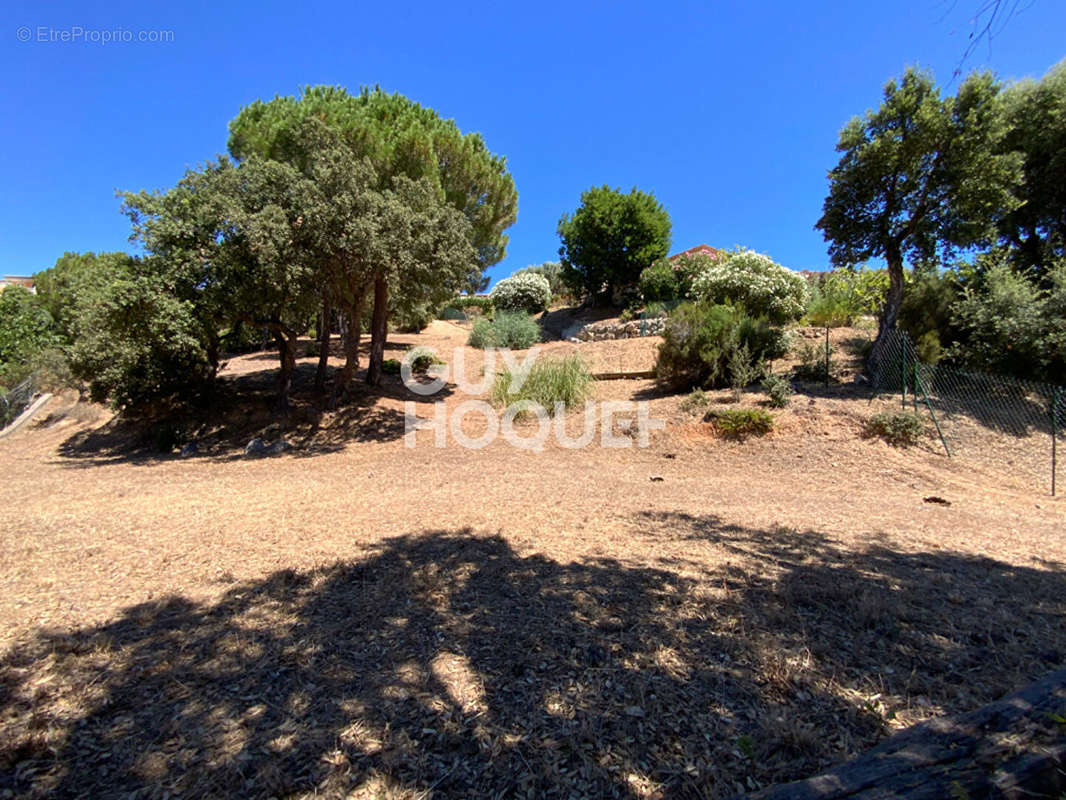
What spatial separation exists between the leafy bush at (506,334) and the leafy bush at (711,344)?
23.4 ft

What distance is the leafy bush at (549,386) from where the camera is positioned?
35.2 ft

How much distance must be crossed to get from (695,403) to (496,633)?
764 centimetres

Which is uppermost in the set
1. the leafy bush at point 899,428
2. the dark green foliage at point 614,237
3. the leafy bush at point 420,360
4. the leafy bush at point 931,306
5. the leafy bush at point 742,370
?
the dark green foliage at point 614,237

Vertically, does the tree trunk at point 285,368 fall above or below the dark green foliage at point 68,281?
below

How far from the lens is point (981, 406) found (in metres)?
8.51

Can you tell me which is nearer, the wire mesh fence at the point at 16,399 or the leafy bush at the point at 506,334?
the wire mesh fence at the point at 16,399

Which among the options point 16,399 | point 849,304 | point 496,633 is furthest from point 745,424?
point 16,399

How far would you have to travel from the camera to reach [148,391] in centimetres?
1033

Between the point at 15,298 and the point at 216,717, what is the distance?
24.3 m

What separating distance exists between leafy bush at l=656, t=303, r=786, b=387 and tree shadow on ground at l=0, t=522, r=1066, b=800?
22.5ft

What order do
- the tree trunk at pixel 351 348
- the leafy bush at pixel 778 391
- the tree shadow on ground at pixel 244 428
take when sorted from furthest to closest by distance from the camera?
the tree trunk at pixel 351 348 → the tree shadow on ground at pixel 244 428 → the leafy bush at pixel 778 391

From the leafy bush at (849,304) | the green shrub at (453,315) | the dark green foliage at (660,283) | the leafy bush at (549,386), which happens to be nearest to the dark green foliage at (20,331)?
the leafy bush at (549,386)

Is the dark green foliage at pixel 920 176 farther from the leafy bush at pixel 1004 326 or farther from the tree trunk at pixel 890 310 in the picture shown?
the leafy bush at pixel 1004 326

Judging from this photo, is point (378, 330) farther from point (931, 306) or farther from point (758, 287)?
point (931, 306)
